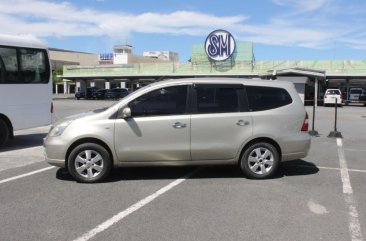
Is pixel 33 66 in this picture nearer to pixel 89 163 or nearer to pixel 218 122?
pixel 89 163

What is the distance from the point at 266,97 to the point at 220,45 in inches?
1811

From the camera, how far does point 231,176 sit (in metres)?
8.22

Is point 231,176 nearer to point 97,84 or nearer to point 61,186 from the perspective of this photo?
point 61,186

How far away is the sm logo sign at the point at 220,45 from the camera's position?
52.8m

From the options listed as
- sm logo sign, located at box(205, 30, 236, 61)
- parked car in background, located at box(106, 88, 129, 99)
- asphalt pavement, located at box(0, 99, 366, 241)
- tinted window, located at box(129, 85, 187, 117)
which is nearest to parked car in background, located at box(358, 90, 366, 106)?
sm logo sign, located at box(205, 30, 236, 61)

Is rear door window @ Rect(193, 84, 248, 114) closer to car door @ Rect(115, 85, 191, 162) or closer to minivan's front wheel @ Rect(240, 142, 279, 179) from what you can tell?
car door @ Rect(115, 85, 191, 162)

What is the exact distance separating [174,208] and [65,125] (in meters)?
2.60

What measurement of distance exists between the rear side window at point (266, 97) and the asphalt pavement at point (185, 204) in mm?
1253

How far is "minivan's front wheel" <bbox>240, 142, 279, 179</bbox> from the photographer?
800cm

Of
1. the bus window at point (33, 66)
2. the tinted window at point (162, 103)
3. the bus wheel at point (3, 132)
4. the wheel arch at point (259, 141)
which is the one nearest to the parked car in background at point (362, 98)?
the bus window at point (33, 66)

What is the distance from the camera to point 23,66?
12227 mm

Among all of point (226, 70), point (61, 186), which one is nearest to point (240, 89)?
point (61, 186)

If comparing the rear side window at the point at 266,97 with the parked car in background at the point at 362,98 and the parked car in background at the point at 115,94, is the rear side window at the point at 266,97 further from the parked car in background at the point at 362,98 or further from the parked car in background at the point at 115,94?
the parked car in background at the point at 115,94

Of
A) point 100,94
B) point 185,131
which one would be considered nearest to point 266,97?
point 185,131
